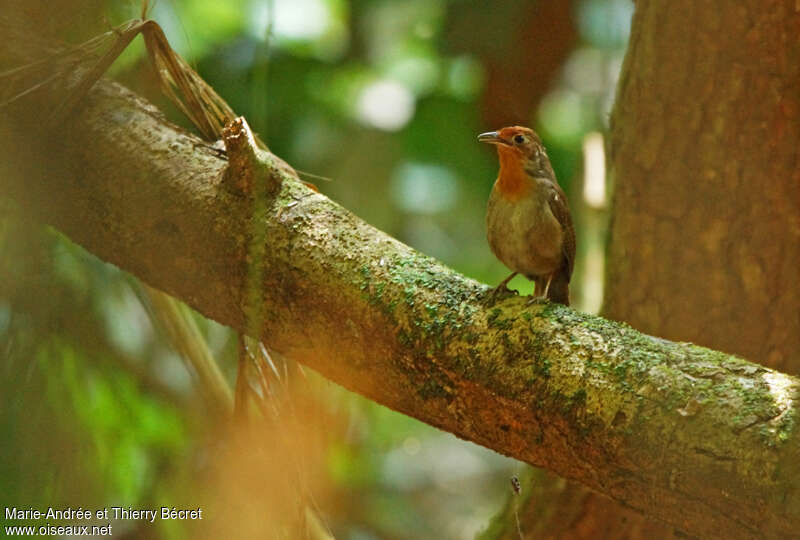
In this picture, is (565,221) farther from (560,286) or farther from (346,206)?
(346,206)

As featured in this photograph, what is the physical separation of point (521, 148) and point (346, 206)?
1845mm

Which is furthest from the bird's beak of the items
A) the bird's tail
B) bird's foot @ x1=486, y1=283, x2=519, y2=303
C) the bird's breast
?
bird's foot @ x1=486, y1=283, x2=519, y2=303

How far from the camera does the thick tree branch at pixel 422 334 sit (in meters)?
1.93

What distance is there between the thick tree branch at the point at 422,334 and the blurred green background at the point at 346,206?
0.29 meters

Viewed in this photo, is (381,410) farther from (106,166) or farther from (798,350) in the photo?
(106,166)

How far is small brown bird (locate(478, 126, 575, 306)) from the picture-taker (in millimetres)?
3254

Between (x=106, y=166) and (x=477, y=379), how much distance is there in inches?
57.7

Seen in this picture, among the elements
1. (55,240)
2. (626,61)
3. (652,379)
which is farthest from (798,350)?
(55,240)

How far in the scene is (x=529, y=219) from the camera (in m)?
3.24

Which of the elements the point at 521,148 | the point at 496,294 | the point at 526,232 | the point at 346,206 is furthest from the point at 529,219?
the point at 346,206

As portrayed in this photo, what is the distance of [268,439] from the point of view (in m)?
2.81

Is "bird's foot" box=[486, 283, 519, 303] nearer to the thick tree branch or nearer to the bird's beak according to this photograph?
the thick tree branch

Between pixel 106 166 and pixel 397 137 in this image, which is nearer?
pixel 106 166

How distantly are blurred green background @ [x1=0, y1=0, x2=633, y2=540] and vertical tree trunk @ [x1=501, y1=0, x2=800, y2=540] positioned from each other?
0.67 meters
